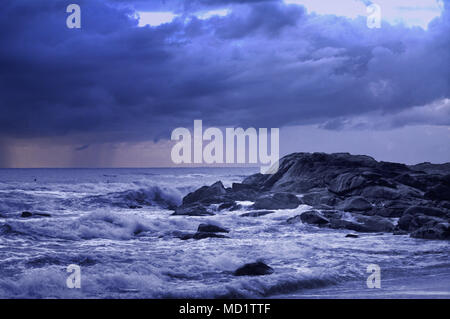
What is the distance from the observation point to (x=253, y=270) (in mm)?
12297

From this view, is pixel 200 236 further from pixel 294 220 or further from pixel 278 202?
pixel 278 202

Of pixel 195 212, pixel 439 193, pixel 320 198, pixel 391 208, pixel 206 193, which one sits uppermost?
pixel 439 193

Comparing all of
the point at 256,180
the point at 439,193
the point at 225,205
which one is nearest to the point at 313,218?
the point at 225,205

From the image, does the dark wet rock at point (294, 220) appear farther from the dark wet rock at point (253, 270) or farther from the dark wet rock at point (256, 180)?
the dark wet rock at point (256, 180)

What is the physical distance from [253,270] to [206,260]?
6.76 feet

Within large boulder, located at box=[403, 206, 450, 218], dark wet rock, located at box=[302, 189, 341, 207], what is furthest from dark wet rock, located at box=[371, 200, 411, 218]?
dark wet rock, located at box=[302, 189, 341, 207]

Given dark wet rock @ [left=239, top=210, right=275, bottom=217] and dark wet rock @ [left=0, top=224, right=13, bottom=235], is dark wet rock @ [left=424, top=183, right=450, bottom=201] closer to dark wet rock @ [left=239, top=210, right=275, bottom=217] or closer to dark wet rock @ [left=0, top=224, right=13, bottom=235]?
dark wet rock @ [left=239, top=210, right=275, bottom=217]

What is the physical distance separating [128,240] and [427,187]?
20571 mm

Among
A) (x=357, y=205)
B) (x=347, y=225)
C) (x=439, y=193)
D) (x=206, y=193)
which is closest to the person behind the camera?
(x=347, y=225)

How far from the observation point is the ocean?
1084 centimetres

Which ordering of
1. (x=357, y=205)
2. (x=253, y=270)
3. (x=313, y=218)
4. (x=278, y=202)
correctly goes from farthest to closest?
(x=278, y=202)
(x=357, y=205)
(x=313, y=218)
(x=253, y=270)

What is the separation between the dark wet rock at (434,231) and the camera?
18.1 meters

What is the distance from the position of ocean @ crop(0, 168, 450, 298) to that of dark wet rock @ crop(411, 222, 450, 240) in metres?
0.68
